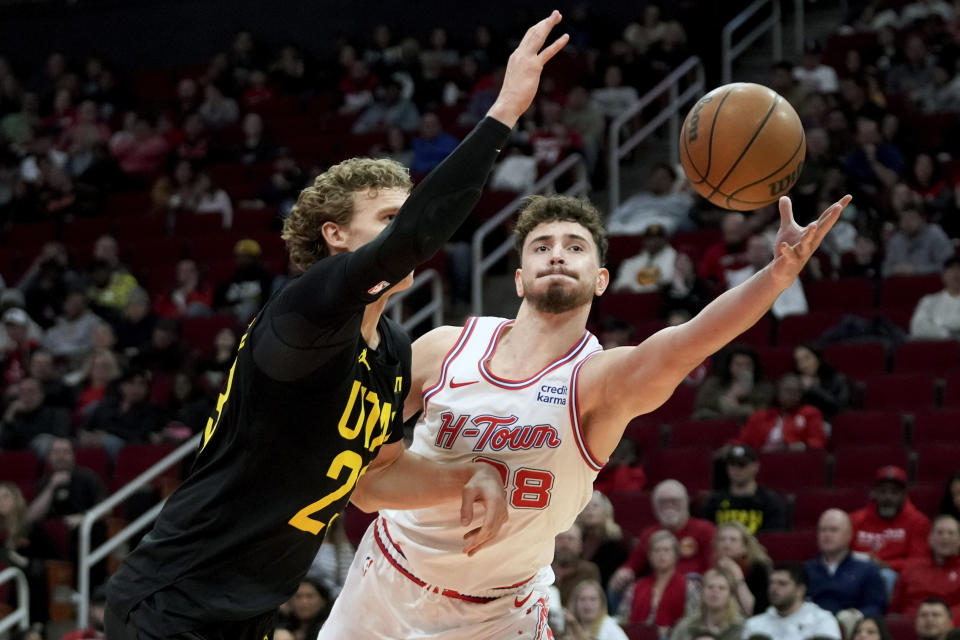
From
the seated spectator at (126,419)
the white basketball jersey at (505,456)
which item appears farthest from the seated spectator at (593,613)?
the seated spectator at (126,419)

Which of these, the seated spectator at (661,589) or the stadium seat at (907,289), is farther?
the stadium seat at (907,289)

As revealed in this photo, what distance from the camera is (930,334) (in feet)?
34.6

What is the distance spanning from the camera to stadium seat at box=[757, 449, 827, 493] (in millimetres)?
9557

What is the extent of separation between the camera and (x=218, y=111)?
17.0 metres

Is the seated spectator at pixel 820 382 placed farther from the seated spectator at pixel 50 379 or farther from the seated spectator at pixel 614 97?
the seated spectator at pixel 50 379

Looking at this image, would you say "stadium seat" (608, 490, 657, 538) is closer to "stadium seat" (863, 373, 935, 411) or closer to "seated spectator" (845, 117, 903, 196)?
"stadium seat" (863, 373, 935, 411)

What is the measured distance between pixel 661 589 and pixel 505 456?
4.22 metres

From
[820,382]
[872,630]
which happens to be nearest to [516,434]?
[872,630]

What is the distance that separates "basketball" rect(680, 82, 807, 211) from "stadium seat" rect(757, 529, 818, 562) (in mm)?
4430

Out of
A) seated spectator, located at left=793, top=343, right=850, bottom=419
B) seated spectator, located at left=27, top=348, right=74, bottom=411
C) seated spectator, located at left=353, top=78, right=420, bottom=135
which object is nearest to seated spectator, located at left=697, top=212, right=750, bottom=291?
seated spectator, located at left=793, top=343, right=850, bottom=419

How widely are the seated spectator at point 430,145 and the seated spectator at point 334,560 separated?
5.28 meters

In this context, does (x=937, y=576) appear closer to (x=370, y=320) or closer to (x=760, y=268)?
(x=760, y=268)

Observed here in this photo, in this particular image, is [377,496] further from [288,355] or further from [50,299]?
[50,299]

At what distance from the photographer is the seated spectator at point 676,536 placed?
8781 millimetres
